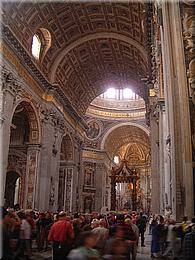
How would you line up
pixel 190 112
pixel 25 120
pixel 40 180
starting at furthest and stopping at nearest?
pixel 25 120
pixel 40 180
pixel 190 112

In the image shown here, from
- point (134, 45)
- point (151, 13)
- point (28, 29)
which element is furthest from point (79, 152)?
point (151, 13)

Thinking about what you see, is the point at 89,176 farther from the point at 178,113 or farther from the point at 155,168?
the point at 178,113

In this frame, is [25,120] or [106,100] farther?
[106,100]

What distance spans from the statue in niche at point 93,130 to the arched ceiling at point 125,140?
1.63 meters

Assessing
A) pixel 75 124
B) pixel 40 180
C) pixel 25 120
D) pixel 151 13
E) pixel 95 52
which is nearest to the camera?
pixel 151 13

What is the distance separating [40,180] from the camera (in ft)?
56.6

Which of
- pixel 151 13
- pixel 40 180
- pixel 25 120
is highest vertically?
pixel 151 13

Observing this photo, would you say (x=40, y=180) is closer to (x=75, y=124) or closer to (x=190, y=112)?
Result: (x=75, y=124)

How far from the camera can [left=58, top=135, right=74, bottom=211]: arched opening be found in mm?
23219

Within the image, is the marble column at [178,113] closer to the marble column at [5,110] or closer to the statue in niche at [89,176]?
the marble column at [5,110]

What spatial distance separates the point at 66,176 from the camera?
938 inches

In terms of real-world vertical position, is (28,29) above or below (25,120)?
above

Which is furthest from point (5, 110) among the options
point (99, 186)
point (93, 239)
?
point (99, 186)

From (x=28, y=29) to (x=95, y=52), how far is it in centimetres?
637
